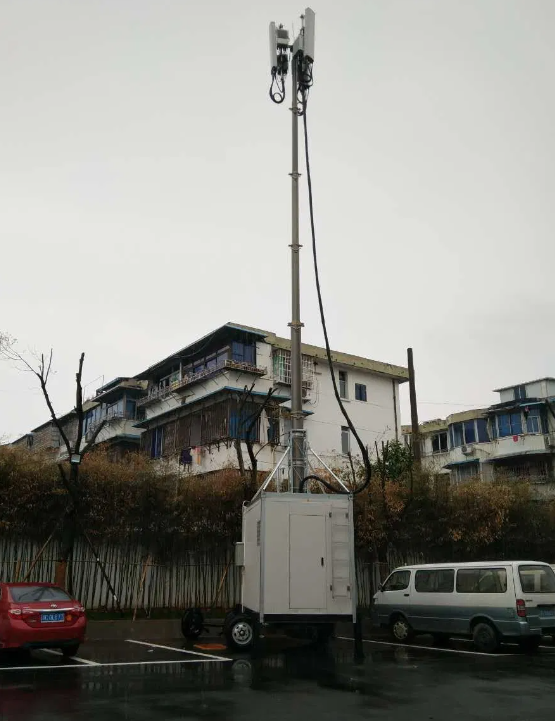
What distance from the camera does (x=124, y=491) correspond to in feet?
61.0

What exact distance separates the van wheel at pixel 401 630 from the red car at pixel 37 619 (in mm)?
7493

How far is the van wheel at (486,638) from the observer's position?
13625mm

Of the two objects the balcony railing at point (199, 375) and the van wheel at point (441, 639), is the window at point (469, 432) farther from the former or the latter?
the van wheel at point (441, 639)

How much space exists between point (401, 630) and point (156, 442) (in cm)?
2438

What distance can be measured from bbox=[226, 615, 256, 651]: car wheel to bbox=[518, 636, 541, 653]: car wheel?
17.5 feet

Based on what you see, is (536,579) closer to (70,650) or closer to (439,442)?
(70,650)

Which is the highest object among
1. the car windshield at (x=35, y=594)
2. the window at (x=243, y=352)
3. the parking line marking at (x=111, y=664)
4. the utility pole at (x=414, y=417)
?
the window at (x=243, y=352)

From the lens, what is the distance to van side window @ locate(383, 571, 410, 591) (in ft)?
53.4

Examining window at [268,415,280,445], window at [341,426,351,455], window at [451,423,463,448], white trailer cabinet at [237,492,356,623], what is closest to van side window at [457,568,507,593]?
white trailer cabinet at [237,492,356,623]

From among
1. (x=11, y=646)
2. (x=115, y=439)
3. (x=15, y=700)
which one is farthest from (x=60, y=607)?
(x=115, y=439)

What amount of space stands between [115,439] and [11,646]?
3128cm

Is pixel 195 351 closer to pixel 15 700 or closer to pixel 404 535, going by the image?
pixel 404 535

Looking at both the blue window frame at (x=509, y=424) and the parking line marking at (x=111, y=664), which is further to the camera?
the blue window frame at (x=509, y=424)

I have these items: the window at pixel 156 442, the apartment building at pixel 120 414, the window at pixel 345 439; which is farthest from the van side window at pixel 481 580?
the apartment building at pixel 120 414
